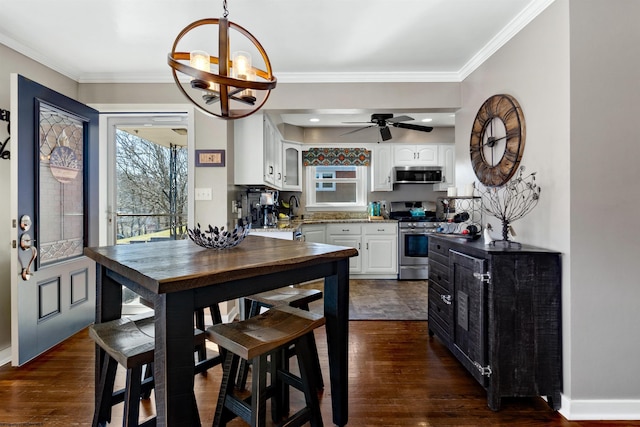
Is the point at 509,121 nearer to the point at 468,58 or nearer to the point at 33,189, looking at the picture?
the point at 468,58

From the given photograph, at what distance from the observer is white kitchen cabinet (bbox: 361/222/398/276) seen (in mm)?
4789

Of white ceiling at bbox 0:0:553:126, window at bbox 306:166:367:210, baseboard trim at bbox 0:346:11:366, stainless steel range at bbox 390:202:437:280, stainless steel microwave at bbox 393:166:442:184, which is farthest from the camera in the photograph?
window at bbox 306:166:367:210

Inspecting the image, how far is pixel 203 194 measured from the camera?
3086mm

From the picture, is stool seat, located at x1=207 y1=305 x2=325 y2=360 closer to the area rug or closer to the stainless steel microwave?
the area rug

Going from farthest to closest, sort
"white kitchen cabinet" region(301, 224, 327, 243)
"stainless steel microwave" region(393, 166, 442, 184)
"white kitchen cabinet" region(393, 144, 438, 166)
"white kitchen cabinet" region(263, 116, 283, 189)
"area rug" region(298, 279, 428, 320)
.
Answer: "white kitchen cabinet" region(393, 144, 438, 166), "stainless steel microwave" region(393, 166, 442, 184), "white kitchen cabinet" region(301, 224, 327, 243), "white kitchen cabinet" region(263, 116, 283, 189), "area rug" region(298, 279, 428, 320)

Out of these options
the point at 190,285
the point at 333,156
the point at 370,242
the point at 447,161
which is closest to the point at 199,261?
the point at 190,285

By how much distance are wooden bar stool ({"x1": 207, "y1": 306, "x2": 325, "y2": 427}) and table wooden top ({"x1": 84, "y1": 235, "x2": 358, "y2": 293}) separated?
0.25m

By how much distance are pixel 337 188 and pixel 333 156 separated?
0.57m

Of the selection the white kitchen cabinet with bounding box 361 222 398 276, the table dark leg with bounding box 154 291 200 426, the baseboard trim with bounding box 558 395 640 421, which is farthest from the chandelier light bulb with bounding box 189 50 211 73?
the white kitchen cabinet with bounding box 361 222 398 276

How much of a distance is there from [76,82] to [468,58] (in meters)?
3.70

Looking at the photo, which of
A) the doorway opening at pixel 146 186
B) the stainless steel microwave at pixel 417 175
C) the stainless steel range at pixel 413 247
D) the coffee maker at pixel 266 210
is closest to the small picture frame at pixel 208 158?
the doorway opening at pixel 146 186

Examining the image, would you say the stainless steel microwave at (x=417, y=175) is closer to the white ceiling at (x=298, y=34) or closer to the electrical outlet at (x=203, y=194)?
the white ceiling at (x=298, y=34)

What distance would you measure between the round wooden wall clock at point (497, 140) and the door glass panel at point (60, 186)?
11.3 ft

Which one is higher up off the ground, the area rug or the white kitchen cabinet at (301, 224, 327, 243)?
the white kitchen cabinet at (301, 224, 327, 243)
